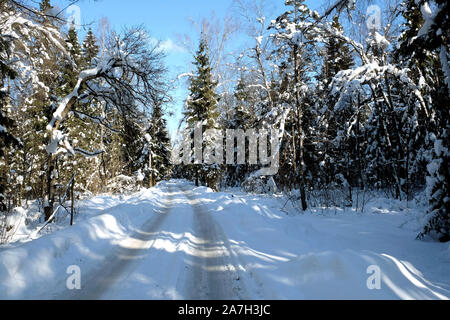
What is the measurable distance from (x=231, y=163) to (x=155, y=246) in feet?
77.1

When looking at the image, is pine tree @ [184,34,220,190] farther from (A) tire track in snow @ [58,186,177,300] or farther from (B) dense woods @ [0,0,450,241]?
(A) tire track in snow @ [58,186,177,300]

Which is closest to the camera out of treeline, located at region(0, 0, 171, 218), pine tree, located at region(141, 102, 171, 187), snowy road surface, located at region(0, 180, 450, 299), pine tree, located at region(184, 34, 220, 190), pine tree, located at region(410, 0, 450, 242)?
snowy road surface, located at region(0, 180, 450, 299)

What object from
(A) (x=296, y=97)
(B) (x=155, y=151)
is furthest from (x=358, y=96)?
(B) (x=155, y=151)

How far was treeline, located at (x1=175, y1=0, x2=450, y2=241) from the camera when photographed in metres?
5.11

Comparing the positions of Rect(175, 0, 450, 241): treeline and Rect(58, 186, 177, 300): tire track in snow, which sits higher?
Rect(175, 0, 450, 241): treeline

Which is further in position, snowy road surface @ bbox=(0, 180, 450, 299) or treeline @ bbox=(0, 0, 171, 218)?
treeline @ bbox=(0, 0, 171, 218)

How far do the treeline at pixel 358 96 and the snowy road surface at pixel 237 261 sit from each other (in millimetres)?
1503

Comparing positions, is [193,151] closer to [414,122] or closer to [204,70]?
[204,70]

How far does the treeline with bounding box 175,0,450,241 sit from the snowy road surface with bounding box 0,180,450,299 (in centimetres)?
150

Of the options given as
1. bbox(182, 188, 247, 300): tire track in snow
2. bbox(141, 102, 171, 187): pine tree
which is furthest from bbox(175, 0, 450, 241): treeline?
bbox(141, 102, 171, 187): pine tree

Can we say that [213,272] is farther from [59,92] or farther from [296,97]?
[59,92]

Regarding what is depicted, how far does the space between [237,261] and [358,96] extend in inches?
309

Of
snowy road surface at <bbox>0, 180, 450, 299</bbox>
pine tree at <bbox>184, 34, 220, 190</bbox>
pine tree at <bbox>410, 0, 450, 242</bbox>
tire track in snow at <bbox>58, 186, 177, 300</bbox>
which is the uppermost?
pine tree at <bbox>184, 34, 220, 190</bbox>
